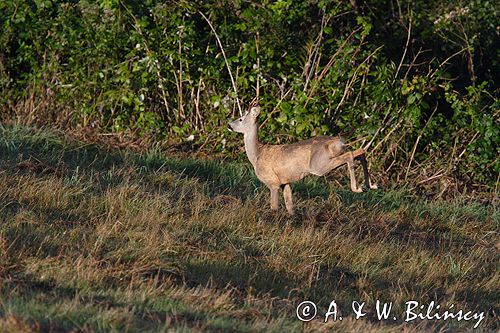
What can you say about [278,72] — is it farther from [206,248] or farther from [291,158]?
[206,248]

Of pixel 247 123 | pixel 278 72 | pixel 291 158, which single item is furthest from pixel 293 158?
pixel 278 72

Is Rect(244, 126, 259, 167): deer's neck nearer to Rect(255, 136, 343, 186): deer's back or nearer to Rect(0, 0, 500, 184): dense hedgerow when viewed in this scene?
Rect(255, 136, 343, 186): deer's back

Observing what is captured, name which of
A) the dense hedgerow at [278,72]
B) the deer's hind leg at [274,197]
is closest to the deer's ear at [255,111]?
the deer's hind leg at [274,197]

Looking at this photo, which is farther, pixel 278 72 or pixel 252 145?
pixel 278 72

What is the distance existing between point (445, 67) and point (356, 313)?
24.4 ft

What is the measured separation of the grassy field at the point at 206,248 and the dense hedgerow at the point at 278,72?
3.11 feet

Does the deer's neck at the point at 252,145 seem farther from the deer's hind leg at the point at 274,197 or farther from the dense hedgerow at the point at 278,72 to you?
the dense hedgerow at the point at 278,72

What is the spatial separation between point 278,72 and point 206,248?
533cm

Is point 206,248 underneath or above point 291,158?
underneath

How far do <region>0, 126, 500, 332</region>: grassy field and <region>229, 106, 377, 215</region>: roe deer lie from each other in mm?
409

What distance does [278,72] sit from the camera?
1482cm

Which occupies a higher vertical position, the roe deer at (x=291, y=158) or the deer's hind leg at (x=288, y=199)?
the roe deer at (x=291, y=158)

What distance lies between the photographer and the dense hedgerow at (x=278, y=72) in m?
14.5

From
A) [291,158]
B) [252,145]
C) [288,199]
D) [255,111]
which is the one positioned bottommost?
[288,199]
